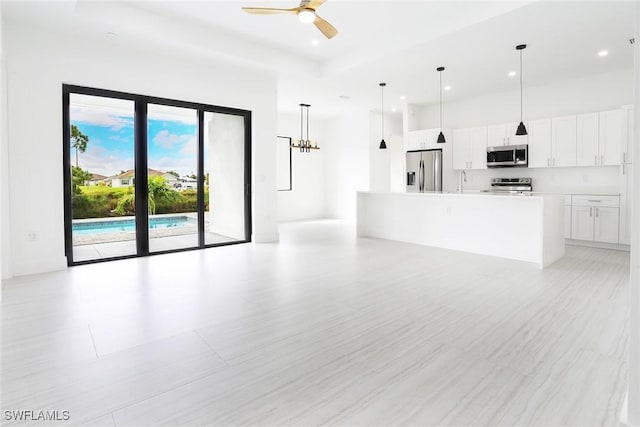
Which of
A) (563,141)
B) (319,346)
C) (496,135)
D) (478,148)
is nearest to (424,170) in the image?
(478,148)

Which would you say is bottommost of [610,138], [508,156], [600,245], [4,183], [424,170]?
[600,245]

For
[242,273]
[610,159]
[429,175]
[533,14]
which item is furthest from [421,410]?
[429,175]

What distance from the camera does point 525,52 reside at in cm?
512

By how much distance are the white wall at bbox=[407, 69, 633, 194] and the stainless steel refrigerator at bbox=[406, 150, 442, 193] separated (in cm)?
25

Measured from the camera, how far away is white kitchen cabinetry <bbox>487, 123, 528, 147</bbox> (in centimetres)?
669

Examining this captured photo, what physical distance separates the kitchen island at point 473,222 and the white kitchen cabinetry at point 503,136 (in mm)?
2224

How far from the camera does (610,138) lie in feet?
18.5

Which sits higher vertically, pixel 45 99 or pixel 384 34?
pixel 384 34

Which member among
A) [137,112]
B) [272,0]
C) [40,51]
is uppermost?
[272,0]

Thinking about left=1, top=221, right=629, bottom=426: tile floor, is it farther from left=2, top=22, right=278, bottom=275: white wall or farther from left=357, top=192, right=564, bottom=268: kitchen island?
left=357, top=192, right=564, bottom=268: kitchen island

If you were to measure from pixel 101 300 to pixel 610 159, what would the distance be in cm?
720

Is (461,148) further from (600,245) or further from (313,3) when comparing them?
(313,3)

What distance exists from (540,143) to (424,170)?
224 cm

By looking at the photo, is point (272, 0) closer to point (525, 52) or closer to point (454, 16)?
point (454, 16)
